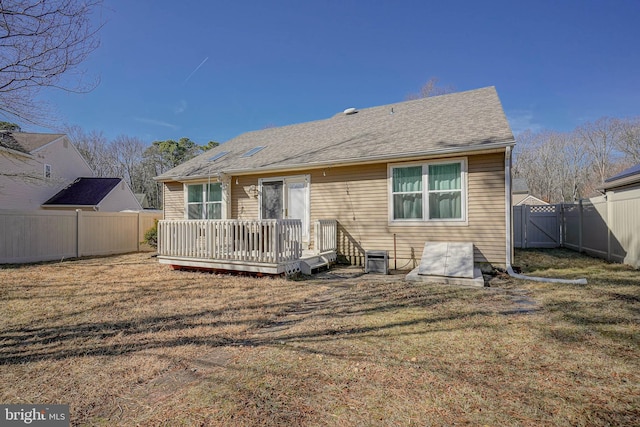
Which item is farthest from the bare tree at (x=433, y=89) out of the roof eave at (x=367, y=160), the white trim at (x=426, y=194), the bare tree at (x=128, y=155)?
the bare tree at (x=128, y=155)

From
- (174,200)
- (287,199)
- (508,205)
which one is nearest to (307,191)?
(287,199)

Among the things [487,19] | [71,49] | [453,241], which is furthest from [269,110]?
[453,241]

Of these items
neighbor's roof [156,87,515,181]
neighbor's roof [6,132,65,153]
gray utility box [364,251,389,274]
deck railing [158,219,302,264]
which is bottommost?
gray utility box [364,251,389,274]

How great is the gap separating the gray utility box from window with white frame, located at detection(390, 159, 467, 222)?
1.20m

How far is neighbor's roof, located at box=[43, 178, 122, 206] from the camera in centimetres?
1788

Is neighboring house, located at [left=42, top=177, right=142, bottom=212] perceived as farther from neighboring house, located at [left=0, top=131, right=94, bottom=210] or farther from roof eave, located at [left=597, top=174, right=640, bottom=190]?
roof eave, located at [left=597, top=174, right=640, bottom=190]

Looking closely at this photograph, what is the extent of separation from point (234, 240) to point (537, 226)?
484 inches

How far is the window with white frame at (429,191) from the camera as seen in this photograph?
24.0 ft

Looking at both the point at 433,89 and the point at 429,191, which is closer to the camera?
the point at 429,191

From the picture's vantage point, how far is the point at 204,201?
10969 mm

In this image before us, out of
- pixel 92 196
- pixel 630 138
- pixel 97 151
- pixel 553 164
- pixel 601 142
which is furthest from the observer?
pixel 553 164

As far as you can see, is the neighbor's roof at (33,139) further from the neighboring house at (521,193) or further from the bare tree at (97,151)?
the neighboring house at (521,193)

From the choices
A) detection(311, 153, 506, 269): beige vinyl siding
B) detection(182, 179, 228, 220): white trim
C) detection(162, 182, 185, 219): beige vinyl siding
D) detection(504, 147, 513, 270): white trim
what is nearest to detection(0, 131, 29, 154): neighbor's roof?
detection(162, 182, 185, 219): beige vinyl siding

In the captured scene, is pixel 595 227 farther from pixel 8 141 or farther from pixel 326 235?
pixel 8 141
